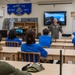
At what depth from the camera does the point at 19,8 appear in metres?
10.5

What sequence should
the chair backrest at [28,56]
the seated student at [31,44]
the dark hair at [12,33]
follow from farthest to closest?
the dark hair at [12,33] → the seated student at [31,44] → the chair backrest at [28,56]

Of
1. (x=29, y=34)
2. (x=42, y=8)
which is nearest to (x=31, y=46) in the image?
(x=29, y=34)

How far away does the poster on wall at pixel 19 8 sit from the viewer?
10367 mm

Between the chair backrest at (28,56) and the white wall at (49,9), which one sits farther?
the white wall at (49,9)

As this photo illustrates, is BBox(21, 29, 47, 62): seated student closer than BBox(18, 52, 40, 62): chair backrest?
No

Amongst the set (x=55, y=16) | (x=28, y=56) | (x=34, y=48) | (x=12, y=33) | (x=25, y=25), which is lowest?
(x=28, y=56)

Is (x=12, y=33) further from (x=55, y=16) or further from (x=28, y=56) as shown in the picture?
(x=55, y=16)

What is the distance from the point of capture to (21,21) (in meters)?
10.4

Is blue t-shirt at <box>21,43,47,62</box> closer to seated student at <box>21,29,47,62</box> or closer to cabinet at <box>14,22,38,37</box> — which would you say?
seated student at <box>21,29,47,62</box>

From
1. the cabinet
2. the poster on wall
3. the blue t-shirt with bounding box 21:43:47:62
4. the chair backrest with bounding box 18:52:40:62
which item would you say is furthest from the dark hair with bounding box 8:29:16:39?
the poster on wall

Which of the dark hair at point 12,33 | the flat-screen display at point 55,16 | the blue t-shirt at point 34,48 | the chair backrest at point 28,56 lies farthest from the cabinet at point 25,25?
the chair backrest at point 28,56

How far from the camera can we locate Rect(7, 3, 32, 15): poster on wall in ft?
34.0

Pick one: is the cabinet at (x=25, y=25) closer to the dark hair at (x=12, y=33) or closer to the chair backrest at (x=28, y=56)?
the dark hair at (x=12, y=33)

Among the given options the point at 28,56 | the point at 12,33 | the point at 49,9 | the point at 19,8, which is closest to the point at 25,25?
the point at 19,8
